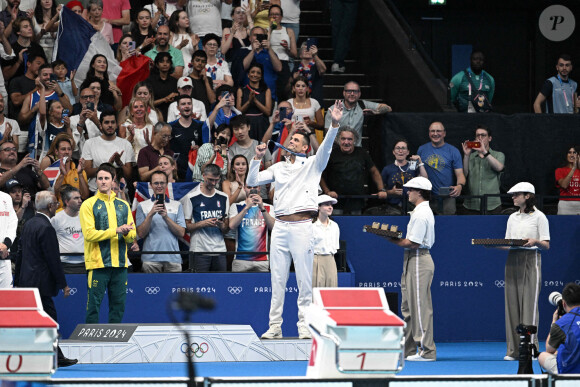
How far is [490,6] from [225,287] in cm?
1096

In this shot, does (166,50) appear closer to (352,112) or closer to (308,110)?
(308,110)

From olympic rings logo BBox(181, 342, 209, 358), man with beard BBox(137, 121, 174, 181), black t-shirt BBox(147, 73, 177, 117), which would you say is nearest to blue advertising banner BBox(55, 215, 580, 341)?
man with beard BBox(137, 121, 174, 181)

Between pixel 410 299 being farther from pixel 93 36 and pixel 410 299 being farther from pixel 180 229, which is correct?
pixel 93 36

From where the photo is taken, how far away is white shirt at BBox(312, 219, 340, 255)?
40.3ft

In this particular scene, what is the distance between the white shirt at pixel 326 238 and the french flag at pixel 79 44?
15.0 feet

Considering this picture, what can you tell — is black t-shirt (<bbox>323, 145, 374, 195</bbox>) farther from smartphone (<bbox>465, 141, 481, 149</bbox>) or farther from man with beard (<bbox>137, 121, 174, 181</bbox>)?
man with beard (<bbox>137, 121, 174, 181</bbox>)

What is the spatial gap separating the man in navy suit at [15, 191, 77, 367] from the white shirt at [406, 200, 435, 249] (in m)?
4.02

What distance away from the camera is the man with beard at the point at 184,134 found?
13.6 metres

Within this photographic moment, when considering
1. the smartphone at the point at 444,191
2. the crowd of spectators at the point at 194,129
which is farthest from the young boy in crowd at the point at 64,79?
the smartphone at the point at 444,191

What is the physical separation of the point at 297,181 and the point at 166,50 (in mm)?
5413

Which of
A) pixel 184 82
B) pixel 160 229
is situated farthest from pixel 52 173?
pixel 184 82

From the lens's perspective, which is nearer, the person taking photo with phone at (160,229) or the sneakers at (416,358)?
the sneakers at (416,358)

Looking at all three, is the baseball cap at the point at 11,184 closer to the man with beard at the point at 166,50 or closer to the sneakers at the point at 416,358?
the man with beard at the point at 166,50

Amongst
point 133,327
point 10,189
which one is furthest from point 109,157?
point 133,327
